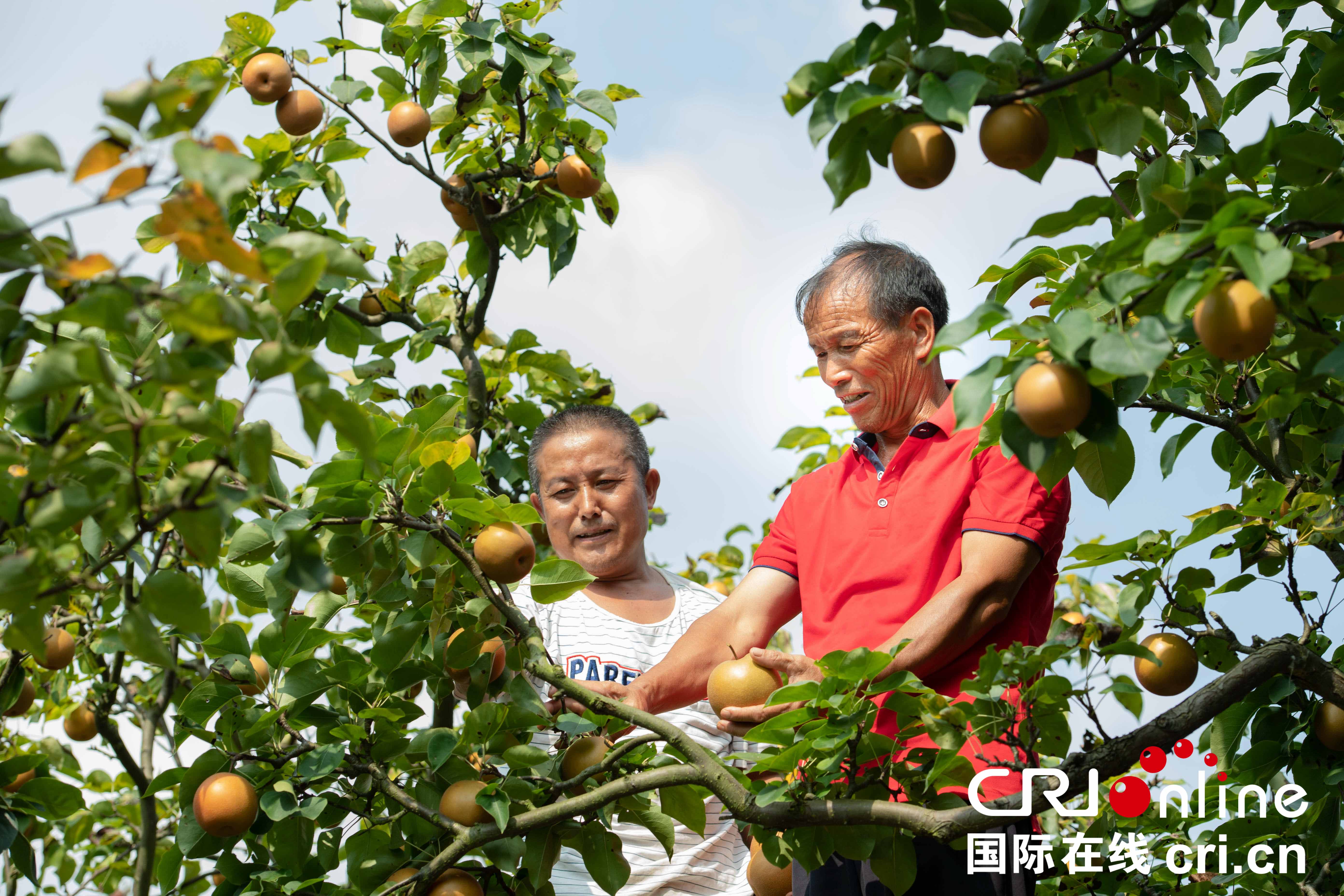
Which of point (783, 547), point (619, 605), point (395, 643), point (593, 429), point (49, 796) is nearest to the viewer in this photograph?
point (395, 643)

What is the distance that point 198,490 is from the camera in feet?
3.80

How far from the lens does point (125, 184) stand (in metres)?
1.10

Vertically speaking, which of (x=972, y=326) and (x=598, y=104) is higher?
(x=598, y=104)

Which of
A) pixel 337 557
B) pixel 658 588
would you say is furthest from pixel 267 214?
pixel 337 557

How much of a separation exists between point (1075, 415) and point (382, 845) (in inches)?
52.4

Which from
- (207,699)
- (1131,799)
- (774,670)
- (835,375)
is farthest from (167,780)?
(1131,799)

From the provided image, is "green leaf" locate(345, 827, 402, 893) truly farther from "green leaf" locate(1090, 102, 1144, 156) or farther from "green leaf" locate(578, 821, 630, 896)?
"green leaf" locate(1090, 102, 1144, 156)

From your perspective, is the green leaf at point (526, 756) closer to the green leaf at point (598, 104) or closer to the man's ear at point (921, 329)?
the man's ear at point (921, 329)

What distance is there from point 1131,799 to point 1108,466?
1112 millimetres

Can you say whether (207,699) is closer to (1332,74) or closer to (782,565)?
(782,565)

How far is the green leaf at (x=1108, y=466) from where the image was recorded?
5.40 feet

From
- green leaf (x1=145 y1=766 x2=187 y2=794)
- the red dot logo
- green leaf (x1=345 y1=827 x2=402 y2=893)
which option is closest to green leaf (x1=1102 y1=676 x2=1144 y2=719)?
the red dot logo

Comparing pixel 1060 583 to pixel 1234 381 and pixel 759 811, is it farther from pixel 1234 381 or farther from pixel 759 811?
pixel 759 811

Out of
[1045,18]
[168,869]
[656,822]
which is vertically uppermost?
[1045,18]
